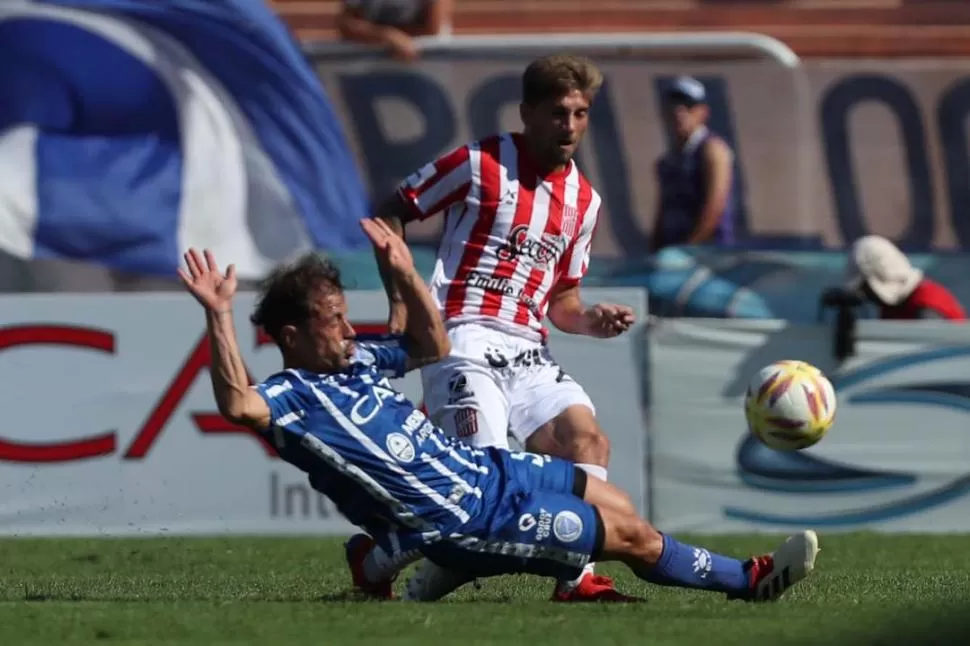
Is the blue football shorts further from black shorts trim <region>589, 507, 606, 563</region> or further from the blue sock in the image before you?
the blue sock

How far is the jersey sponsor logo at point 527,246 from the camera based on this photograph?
25.5 ft

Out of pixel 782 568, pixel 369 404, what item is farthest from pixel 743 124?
pixel 369 404

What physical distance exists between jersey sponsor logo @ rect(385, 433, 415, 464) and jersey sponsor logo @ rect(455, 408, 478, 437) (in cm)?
91

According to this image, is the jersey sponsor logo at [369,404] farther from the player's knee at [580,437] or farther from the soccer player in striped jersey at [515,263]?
the player's knee at [580,437]

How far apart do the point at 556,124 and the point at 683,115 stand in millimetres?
5768

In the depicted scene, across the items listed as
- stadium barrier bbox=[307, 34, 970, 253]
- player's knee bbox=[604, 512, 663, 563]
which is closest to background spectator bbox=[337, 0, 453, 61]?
stadium barrier bbox=[307, 34, 970, 253]

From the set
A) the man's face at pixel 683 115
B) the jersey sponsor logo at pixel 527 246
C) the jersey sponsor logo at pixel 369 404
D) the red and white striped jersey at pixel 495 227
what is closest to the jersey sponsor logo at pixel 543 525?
the jersey sponsor logo at pixel 369 404

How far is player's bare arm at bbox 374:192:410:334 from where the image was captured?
688 centimetres

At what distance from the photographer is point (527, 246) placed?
780 cm

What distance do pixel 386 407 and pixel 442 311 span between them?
1177 mm

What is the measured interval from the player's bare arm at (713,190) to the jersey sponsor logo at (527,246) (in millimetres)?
5530

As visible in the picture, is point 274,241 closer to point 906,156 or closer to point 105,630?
point 906,156

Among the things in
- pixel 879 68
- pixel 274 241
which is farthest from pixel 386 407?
pixel 879 68

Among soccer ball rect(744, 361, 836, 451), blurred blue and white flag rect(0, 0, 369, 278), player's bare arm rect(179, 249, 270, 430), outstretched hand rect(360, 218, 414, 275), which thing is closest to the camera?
player's bare arm rect(179, 249, 270, 430)
